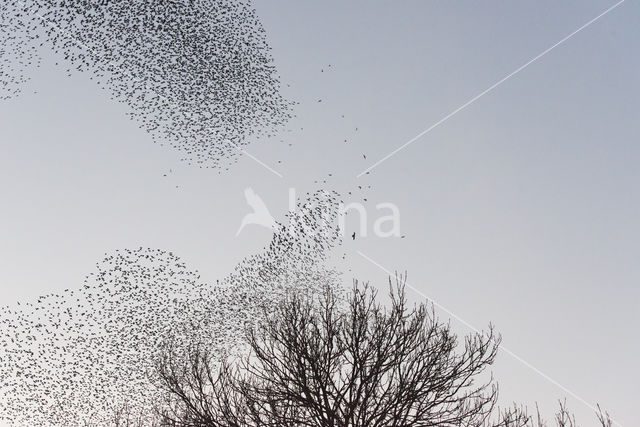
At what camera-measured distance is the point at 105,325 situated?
18312 mm

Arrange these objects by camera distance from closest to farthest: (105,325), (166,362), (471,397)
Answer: (471,397) → (166,362) → (105,325)

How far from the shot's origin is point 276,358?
12094mm

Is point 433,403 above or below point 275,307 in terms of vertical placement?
below

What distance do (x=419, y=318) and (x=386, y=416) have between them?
80.0 inches

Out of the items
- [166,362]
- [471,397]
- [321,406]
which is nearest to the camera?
[321,406]

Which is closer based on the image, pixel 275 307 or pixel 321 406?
pixel 321 406

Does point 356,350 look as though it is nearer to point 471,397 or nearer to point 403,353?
point 403,353

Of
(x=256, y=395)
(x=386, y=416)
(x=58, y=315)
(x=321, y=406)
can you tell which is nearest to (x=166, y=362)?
(x=256, y=395)

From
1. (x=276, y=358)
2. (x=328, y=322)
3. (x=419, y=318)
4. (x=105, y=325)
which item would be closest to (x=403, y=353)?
(x=419, y=318)

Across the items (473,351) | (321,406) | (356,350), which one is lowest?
(321,406)

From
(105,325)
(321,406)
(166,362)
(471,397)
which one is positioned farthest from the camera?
(105,325)

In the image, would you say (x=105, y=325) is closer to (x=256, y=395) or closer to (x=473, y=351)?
(x=256, y=395)

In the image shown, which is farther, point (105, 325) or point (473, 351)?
point (105, 325)

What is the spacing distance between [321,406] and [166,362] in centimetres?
431
